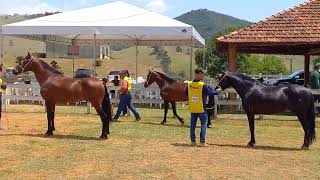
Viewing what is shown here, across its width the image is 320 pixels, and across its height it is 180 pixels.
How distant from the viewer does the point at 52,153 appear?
1043 cm

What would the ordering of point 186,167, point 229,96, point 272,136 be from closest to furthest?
point 186,167 < point 272,136 < point 229,96

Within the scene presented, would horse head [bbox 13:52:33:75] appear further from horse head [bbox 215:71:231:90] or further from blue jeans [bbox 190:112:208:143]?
horse head [bbox 215:71:231:90]

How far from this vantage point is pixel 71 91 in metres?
13.3

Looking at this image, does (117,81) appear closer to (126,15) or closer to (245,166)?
(126,15)

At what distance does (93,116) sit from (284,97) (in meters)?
8.58

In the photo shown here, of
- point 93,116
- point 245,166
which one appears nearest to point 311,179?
point 245,166

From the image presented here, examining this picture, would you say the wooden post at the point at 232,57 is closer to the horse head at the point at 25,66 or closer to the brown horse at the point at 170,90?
the brown horse at the point at 170,90

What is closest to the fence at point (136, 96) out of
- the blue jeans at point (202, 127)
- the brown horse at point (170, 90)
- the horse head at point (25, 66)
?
the brown horse at point (170, 90)

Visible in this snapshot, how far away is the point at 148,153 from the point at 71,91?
3.43m

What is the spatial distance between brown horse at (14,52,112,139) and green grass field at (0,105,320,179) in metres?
0.54

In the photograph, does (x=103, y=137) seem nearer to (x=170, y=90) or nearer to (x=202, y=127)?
(x=202, y=127)

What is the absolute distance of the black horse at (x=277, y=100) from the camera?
39.3ft

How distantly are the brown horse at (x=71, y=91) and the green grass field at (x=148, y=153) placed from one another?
0.54 metres

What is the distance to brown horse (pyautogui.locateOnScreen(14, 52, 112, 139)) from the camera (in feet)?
42.9
